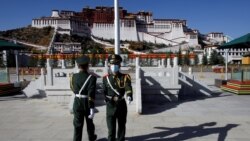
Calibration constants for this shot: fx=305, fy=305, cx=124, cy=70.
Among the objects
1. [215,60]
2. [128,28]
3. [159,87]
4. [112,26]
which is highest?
[112,26]

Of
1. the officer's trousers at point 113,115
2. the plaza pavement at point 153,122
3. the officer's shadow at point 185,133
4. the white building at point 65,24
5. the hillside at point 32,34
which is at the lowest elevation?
the officer's shadow at point 185,133

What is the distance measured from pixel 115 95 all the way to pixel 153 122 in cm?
299

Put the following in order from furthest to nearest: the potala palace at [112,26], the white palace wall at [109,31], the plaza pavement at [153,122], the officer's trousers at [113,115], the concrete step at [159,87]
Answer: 1. the white palace wall at [109,31]
2. the potala palace at [112,26]
3. the concrete step at [159,87]
4. the plaza pavement at [153,122]
5. the officer's trousers at [113,115]

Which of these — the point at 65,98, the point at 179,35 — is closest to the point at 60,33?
the point at 179,35

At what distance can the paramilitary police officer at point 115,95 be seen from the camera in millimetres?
5941

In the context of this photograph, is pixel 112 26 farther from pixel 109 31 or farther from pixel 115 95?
pixel 115 95

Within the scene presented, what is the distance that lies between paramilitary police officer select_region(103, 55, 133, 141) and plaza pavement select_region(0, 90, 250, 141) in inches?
42.1

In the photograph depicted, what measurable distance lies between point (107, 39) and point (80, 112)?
4739 inches

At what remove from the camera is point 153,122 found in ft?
28.3

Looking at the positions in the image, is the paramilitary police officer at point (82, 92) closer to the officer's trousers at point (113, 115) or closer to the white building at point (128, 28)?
the officer's trousers at point (113, 115)

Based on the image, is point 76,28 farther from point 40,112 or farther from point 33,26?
point 40,112

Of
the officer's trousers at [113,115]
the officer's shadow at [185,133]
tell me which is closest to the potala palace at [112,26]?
the officer's shadow at [185,133]

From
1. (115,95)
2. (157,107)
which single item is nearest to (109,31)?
(157,107)

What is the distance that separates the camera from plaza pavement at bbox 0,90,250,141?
7152mm
